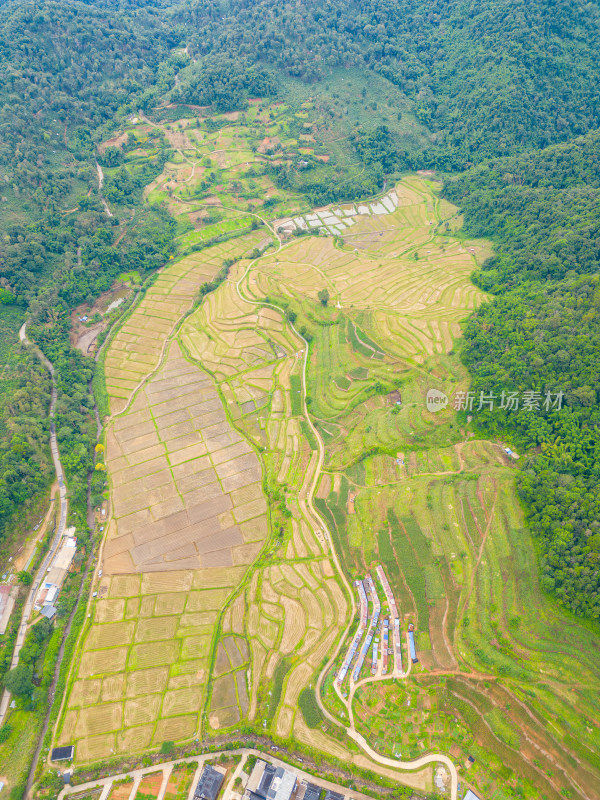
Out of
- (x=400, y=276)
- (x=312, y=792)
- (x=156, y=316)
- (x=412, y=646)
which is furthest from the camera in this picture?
(x=400, y=276)

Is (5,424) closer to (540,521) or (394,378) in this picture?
(394,378)

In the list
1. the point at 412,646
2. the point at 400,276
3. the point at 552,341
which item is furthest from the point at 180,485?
the point at 400,276

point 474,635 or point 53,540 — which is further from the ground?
point 53,540

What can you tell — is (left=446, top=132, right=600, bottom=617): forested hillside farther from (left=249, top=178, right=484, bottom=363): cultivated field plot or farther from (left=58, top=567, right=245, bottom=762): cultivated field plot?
(left=58, top=567, right=245, bottom=762): cultivated field plot

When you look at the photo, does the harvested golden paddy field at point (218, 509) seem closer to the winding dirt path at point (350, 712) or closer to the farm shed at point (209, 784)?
the winding dirt path at point (350, 712)

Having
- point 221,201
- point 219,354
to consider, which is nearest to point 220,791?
point 219,354

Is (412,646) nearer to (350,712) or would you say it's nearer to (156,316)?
(350,712)
